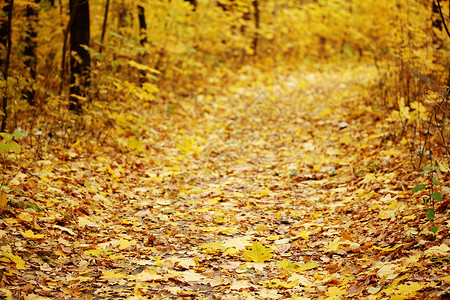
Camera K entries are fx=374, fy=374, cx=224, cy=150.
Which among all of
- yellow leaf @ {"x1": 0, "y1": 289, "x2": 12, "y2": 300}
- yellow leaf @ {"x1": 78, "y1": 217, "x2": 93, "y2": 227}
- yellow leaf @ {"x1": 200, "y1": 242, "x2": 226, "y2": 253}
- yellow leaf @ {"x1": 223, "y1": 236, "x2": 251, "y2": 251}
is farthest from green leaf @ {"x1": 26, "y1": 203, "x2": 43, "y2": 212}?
yellow leaf @ {"x1": 223, "y1": 236, "x2": 251, "y2": 251}

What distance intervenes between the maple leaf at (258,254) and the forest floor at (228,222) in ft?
0.05

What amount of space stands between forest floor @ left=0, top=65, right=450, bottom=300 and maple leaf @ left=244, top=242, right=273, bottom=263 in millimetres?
15

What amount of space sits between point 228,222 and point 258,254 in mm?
956

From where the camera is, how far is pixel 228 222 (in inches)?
186

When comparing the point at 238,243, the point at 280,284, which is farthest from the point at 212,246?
the point at 280,284

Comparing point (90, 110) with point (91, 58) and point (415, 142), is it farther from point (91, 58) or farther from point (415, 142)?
point (415, 142)

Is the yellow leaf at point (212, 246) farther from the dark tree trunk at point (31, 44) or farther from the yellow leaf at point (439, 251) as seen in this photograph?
the dark tree trunk at point (31, 44)

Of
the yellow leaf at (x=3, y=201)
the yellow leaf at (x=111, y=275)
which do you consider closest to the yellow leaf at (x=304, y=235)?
the yellow leaf at (x=111, y=275)

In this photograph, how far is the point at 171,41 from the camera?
10.6 m

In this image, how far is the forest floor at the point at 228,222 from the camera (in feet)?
10.5

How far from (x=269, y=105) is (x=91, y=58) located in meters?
4.89

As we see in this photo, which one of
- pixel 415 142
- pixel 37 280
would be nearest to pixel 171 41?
pixel 415 142

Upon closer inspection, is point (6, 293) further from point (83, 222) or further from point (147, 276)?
point (83, 222)

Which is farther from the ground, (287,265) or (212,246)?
(287,265)
